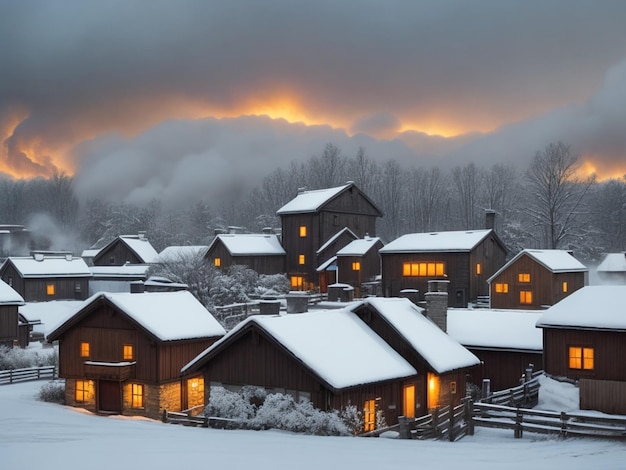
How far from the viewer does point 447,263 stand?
61.0 meters

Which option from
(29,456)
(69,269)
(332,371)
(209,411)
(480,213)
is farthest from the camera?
(480,213)

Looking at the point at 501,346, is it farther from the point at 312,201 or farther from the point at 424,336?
the point at 312,201

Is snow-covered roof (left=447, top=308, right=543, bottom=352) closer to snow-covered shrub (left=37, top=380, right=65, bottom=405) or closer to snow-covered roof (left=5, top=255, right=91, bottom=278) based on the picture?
snow-covered shrub (left=37, top=380, right=65, bottom=405)

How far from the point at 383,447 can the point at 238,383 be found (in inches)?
380

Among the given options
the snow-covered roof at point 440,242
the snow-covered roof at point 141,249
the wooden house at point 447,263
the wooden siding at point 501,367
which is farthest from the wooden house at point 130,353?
the snow-covered roof at point 141,249

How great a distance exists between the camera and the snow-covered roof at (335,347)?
26.8 meters

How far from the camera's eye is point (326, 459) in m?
18.1

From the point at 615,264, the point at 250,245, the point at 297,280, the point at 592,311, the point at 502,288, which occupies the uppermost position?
the point at 250,245

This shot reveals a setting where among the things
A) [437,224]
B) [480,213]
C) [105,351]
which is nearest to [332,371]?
[105,351]

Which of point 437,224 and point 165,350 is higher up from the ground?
point 437,224

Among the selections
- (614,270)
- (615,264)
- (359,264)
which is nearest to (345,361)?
(359,264)

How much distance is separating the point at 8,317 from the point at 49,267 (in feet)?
70.3

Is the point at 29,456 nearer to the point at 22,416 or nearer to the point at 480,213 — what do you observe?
the point at 22,416

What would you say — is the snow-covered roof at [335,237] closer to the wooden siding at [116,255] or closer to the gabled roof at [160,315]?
the wooden siding at [116,255]
